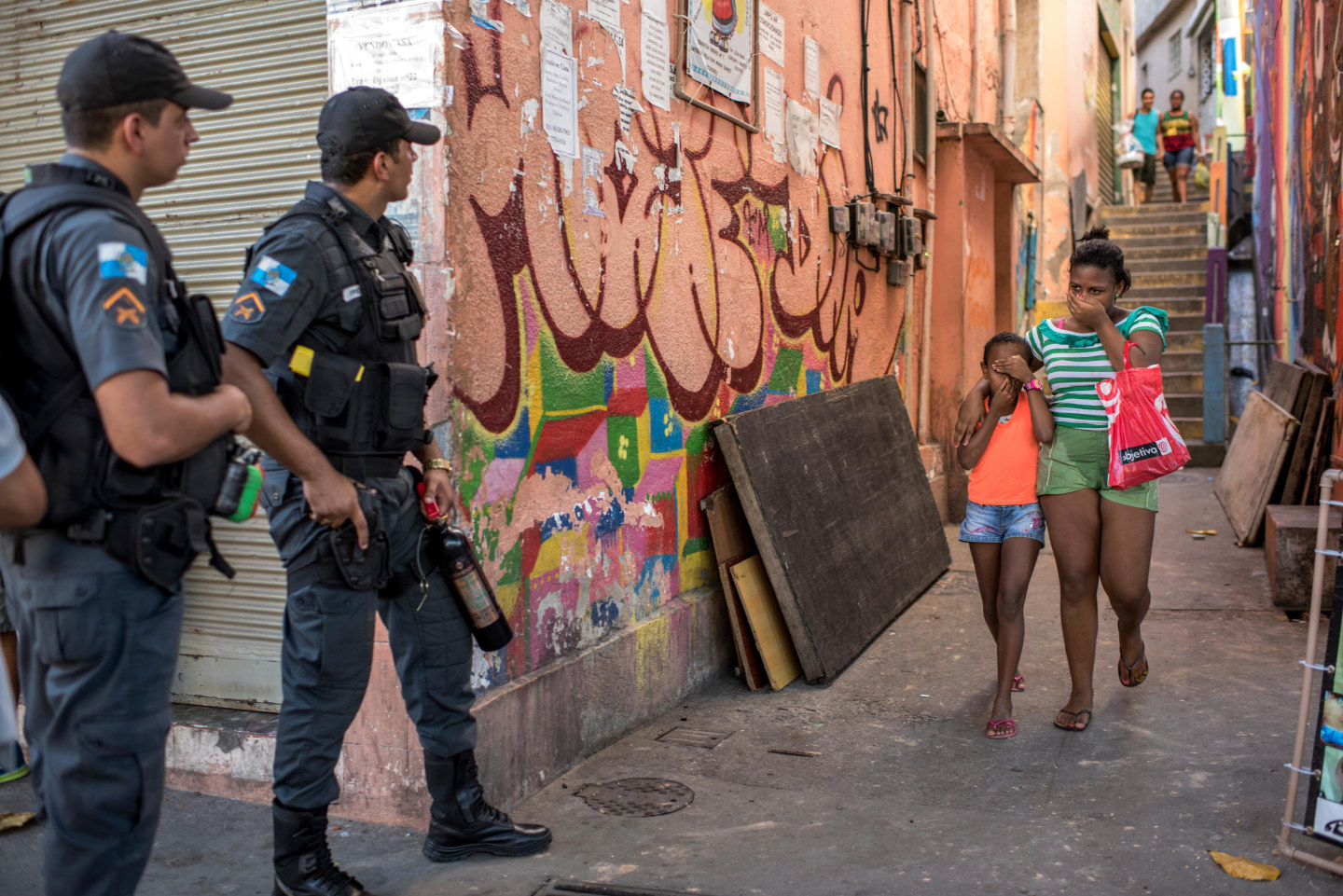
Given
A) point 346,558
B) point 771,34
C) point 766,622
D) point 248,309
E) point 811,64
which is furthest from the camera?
point 811,64

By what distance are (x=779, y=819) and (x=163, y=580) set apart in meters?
2.09

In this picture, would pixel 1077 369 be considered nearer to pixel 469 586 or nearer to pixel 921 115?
pixel 469 586

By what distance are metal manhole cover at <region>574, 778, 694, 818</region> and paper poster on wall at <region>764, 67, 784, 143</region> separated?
10.8 ft

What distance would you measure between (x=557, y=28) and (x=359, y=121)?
1.31m

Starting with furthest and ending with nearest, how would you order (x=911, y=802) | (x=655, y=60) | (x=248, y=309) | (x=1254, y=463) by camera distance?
(x=1254, y=463)
(x=655, y=60)
(x=911, y=802)
(x=248, y=309)

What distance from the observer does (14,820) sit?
3.34 metres

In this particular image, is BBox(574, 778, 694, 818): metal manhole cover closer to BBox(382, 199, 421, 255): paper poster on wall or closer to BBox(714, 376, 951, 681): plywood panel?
BBox(714, 376, 951, 681): plywood panel

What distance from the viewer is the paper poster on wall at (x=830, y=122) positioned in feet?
21.1

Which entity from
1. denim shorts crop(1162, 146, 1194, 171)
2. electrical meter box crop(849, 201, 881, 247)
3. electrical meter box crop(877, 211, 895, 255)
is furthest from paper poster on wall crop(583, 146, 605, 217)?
denim shorts crop(1162, 146, 1194, 171)

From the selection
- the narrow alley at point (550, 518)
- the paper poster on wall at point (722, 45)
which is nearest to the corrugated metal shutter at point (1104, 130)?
the narrow alley at point (550, 518)

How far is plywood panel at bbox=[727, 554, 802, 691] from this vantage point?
480 centimetres

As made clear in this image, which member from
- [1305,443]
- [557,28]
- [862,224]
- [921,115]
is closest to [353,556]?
[557,28]

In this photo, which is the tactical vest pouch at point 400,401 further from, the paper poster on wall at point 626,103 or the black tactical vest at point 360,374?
the paper poster on wall at point 626,103

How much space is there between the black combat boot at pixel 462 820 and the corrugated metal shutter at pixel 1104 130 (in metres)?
16.6
